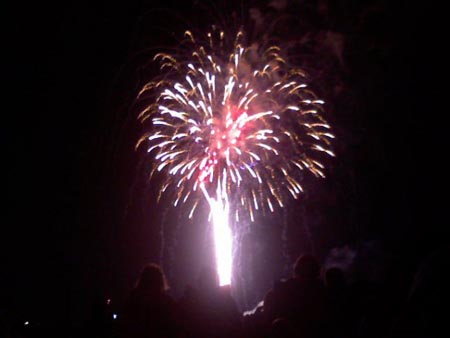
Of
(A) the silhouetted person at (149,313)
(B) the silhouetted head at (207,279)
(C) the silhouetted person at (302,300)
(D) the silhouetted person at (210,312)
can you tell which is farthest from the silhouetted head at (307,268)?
(A) the silhouetted person at (149,313)

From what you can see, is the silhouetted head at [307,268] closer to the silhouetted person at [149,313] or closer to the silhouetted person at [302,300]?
the silhouetted person at [302,300]

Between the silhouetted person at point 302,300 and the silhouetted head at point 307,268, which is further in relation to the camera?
the silhouetted head at point 307,268

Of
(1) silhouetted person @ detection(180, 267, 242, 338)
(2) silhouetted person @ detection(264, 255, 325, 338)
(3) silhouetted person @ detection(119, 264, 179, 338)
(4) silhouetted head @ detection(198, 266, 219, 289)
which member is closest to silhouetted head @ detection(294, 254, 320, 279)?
(2) silhouetted person @ detection(264, 255, 325, 338)

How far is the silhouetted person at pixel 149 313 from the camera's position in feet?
21.4

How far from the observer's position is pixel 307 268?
6719mm

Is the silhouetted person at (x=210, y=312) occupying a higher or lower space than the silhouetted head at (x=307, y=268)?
lower

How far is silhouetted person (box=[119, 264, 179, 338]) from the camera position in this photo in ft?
21.4

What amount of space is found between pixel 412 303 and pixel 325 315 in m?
4.33

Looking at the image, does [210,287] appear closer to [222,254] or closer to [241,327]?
[241,327]

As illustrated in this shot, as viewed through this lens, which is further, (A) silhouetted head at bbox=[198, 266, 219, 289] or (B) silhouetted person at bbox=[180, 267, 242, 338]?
(A) silhouetted head at bbox=[198, 266, 219, 289]

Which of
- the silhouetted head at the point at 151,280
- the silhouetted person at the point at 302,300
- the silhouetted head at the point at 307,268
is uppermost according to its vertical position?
the silhouetted head at the point at 151,280

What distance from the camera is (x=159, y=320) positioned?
6516mm

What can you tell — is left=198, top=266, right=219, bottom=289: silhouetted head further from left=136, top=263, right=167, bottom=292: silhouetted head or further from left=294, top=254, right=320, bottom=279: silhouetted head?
left=294, top=254, right=320, bottom=279: silhouetted head

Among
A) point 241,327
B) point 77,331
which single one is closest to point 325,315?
point 241,327
